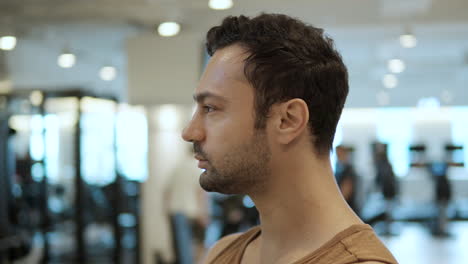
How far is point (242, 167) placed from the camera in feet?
3.57

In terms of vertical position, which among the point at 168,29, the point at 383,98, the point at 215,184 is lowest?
the point at 215,184

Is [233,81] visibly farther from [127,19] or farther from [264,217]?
[127,19]

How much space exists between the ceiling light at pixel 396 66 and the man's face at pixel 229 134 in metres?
9.49

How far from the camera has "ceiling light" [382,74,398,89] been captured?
464 inches

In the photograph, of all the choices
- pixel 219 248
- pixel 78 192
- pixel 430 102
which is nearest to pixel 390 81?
pixel 430 102

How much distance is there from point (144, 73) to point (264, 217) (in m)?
6.09

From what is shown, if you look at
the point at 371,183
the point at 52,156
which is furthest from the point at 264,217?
the point at 371,183

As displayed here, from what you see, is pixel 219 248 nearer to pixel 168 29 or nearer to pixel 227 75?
pixel 227 75

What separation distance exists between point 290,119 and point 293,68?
0.28ft

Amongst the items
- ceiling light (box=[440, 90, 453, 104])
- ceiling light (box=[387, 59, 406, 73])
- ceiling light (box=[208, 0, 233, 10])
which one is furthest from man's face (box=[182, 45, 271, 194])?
ceiling light (box=[440, 90, 453, 104])

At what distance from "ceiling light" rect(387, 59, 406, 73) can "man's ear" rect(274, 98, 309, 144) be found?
9484 millimetres

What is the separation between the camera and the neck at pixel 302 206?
109 centimetres

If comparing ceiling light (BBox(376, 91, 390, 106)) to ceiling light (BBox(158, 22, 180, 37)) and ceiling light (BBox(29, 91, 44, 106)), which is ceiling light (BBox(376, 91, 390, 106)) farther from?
ceiling light (BBox(29, 91, 44, 106))

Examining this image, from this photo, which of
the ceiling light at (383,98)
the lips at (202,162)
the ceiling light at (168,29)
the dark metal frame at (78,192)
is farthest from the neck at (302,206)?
the ceiling light at (383,98)
